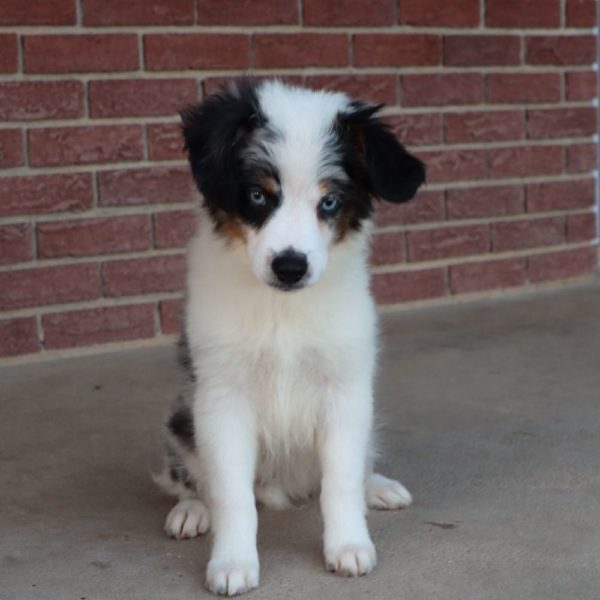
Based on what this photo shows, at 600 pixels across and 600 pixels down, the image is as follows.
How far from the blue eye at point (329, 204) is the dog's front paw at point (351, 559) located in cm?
87

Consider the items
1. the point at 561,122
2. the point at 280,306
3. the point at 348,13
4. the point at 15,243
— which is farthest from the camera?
the point at 561,122

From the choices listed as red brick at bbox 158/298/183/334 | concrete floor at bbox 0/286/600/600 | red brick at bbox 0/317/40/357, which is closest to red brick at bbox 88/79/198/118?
red brick at bbox 158/298/183/334

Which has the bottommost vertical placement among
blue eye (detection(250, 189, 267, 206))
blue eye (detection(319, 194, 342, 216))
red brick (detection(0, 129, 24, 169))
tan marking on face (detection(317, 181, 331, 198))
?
blue eye (detection(319, 194, 342, 216))

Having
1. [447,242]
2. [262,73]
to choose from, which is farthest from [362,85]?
[447,242]

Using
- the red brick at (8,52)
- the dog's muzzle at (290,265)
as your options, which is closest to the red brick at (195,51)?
the red brick at (8,52)

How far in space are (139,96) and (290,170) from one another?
2741mm

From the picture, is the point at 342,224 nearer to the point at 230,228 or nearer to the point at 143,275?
the point at 230,228

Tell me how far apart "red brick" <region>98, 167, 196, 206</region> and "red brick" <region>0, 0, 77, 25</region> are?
0.70m

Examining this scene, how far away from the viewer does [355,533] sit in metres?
3.26

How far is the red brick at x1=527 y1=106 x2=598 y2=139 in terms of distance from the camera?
6.77 m

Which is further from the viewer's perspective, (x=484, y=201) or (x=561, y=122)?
(x=561, y=122)

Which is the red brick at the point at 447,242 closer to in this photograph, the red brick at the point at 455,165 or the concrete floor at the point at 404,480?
the red brick at the point at 455,165

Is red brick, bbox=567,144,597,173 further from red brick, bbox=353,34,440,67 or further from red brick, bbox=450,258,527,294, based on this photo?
red brick, bbox=353,34,440,67

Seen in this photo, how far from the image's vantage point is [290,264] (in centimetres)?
300
